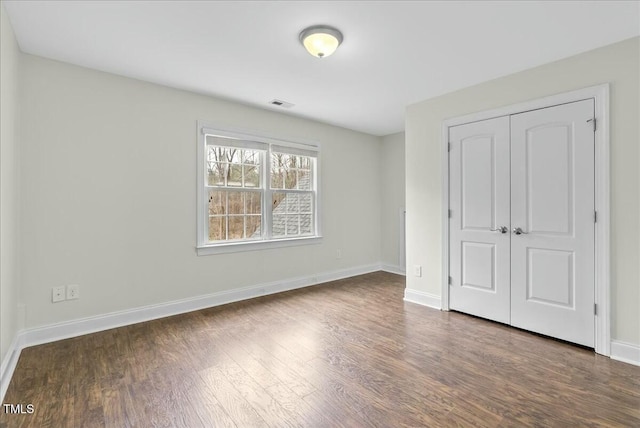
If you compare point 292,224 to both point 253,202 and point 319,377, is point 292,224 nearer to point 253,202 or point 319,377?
point 253,202

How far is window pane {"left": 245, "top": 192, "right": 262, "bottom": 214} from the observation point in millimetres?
4074

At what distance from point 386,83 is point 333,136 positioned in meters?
1.77

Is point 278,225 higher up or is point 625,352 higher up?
point 278,225

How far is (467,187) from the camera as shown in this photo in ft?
10.9

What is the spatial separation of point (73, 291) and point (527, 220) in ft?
13.9

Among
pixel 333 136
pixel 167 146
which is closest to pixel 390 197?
pixel 333 136

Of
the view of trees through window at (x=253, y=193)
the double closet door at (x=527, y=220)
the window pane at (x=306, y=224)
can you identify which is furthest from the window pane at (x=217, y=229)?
the double closet door at (x=527, y=220)

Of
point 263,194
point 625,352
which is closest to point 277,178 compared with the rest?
point 263,194

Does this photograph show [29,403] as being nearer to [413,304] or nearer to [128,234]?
[128,234]

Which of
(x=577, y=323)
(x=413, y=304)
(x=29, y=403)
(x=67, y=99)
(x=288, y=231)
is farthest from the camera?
(x=288, y=231)

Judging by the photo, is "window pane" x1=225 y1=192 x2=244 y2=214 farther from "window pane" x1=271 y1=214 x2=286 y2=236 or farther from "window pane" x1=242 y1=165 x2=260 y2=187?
"window pane" x1=271 y1=214 x2=286 y2=236

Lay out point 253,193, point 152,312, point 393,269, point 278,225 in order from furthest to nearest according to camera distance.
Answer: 1. point 393,269
2. point 278,225
3. point 253,193
4. point 152,312

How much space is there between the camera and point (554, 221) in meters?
2.73

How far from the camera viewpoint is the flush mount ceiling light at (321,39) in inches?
89.0
